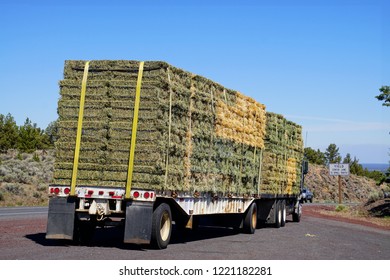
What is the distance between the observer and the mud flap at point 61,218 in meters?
14.3

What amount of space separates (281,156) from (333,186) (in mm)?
65883

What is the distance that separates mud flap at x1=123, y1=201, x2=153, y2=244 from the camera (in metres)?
13.8

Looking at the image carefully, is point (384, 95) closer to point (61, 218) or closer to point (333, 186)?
point (61, 218)

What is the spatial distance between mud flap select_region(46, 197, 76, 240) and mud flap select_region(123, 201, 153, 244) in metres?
1.37

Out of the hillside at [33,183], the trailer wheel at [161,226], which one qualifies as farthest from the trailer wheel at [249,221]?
the hillside at [33,183]

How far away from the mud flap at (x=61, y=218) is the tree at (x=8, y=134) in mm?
57574

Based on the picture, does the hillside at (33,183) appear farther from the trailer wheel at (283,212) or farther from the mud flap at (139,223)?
the mud flap at (139,223)

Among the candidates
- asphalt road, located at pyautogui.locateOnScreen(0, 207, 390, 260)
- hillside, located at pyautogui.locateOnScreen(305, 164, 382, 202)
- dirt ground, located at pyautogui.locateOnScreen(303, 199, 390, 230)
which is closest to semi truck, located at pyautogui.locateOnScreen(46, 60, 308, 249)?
asphalt road, located at pyautogui.locateOnScreen(0, 207, 390, 260)

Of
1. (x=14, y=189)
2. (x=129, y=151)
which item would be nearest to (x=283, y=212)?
(x=129, y=151)

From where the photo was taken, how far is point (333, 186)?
8931cm

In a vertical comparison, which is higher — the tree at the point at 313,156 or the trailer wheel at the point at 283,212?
the tree at the point at 313,156

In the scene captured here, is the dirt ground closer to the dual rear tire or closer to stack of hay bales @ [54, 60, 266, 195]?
the dual rear tire
